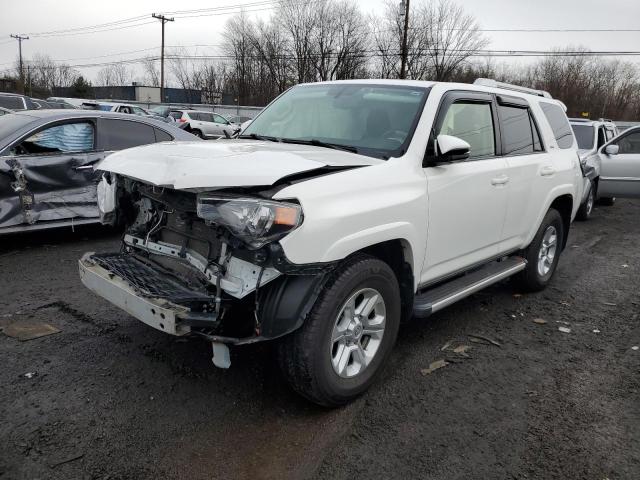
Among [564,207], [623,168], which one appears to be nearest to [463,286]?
[564,207]

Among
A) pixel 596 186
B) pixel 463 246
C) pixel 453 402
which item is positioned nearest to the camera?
pixel 453 402

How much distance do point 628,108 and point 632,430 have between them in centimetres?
6928

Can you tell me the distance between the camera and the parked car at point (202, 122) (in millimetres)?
25391

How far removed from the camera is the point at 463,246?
3.93m

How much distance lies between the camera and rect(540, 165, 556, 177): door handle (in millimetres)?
4903

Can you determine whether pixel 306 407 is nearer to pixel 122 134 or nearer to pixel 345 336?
pixel 345 336

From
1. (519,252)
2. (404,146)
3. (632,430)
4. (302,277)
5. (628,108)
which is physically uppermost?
(628,108)

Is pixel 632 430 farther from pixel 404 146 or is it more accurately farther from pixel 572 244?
pixel 572 244

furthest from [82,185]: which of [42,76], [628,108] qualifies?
[42,76]

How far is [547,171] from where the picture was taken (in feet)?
16.4

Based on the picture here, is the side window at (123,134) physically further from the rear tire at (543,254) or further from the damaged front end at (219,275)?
the rear tire at (543,254)

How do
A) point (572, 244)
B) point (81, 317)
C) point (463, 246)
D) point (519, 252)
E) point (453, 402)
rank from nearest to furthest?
point (453, 402) → point (463, 246) → point (81, 317) → point (519, 252) → point (572, 244)

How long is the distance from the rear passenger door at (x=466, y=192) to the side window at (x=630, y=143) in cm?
772

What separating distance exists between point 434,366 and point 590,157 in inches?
330
